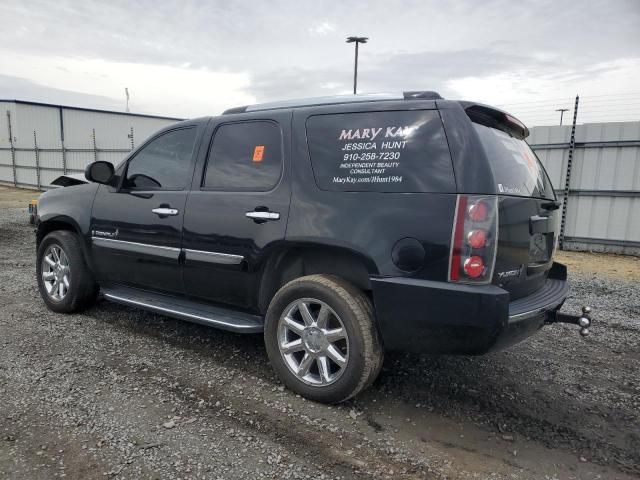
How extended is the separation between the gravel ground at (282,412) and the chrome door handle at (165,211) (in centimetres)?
111

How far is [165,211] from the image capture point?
12.3 feet

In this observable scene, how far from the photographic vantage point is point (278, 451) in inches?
96.5

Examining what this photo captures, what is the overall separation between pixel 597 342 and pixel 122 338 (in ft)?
14.0

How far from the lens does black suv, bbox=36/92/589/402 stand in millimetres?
2564

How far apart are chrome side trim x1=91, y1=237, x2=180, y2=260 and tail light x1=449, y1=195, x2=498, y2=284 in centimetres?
219

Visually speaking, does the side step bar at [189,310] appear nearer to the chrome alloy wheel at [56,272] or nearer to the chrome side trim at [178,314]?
the chrome side trim at [178,314]

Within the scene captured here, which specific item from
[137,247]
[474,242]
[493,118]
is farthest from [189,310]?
[493,118]

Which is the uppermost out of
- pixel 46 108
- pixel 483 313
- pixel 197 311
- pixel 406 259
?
pixel 46 108

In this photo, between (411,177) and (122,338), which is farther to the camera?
(122,338)

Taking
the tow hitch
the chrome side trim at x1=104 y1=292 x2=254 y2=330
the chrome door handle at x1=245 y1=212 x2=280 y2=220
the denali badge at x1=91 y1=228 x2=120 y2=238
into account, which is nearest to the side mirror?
the denali badge at x1=91 y1=228 x2=120 y2=238

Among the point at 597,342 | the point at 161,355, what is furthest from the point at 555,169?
the point at 161,355

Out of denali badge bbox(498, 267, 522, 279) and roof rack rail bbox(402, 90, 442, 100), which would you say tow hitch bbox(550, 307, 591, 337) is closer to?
denali badge bbox(498, 267, 522, 279)

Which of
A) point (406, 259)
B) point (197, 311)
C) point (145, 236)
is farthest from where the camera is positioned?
point (145, 236)

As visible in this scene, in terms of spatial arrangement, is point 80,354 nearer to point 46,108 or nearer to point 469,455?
point 469,455
